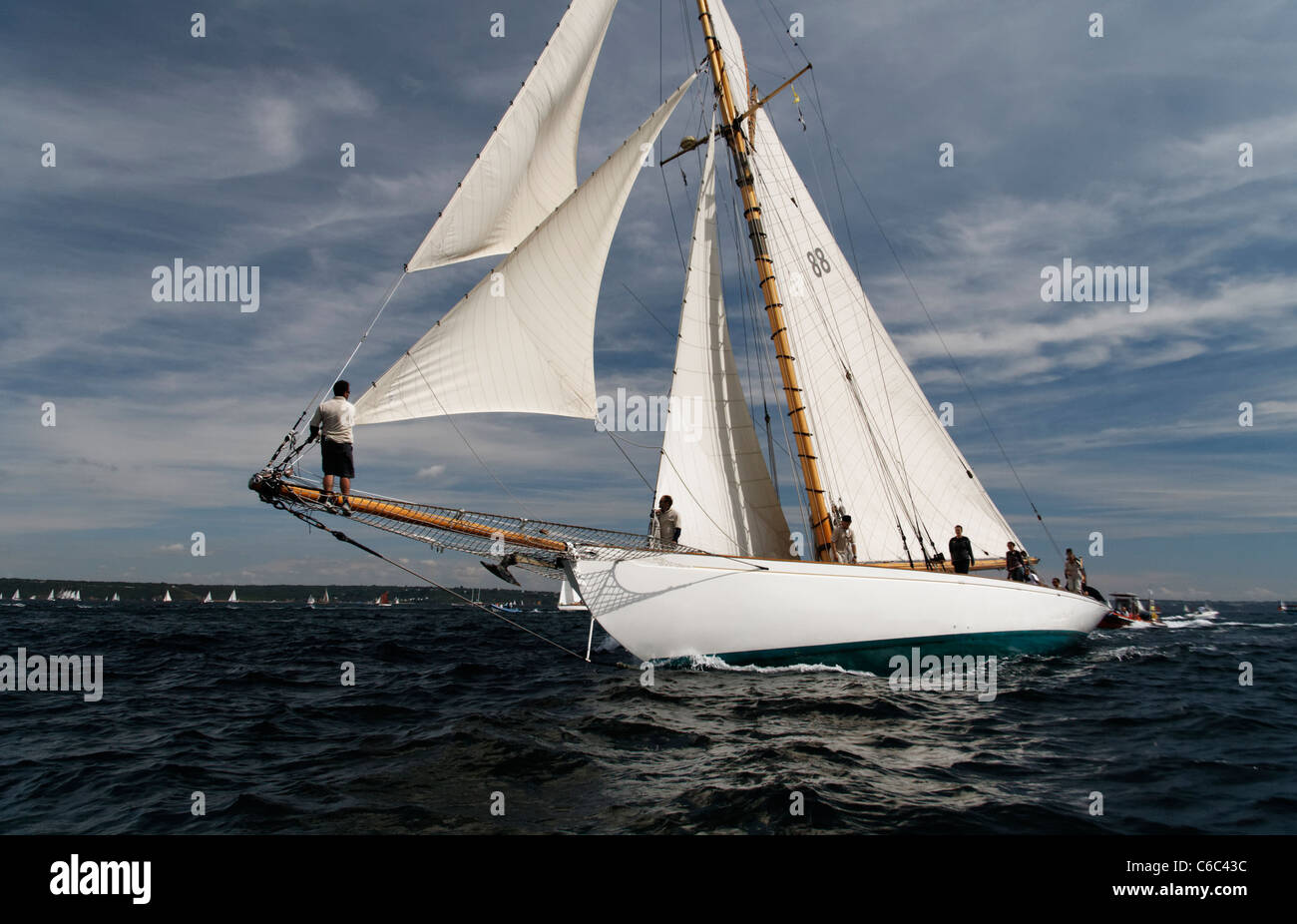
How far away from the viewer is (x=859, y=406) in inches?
748

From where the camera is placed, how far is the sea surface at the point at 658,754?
20.0 ft

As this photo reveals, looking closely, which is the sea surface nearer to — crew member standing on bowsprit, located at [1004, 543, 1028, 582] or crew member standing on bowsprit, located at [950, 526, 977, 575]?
crew member standing on bowsprit, located at [950, 526, 977, 575]

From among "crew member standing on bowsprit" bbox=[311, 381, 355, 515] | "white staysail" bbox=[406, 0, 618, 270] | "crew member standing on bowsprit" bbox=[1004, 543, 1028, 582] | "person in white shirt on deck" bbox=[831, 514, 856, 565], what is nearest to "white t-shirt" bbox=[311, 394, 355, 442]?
"crew member standing on bowsprit" bbox=[311, 381, 355, 515]

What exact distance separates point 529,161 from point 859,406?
36.3 ft

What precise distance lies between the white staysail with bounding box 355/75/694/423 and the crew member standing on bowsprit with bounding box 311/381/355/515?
0.74 metres

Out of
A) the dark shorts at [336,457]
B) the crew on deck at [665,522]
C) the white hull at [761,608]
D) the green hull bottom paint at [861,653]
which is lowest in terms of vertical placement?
the green hull bottom paint at [861,653]

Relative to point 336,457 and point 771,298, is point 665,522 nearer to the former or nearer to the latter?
point 336,457

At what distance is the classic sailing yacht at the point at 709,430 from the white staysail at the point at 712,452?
1.9 inches

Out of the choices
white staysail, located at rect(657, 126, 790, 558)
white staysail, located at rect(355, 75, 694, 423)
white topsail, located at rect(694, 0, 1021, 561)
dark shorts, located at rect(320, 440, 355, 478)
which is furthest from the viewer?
white topsail, located at rect(694, 0, 1021, 561)

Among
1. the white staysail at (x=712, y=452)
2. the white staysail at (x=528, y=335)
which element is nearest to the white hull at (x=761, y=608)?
the white staysail at (x=712, y=452)

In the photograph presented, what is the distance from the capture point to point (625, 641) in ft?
43.2

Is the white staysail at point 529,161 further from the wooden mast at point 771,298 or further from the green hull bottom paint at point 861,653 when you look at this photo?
the green hull bottom paint at point 861,653

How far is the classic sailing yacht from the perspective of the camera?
12.5 m
